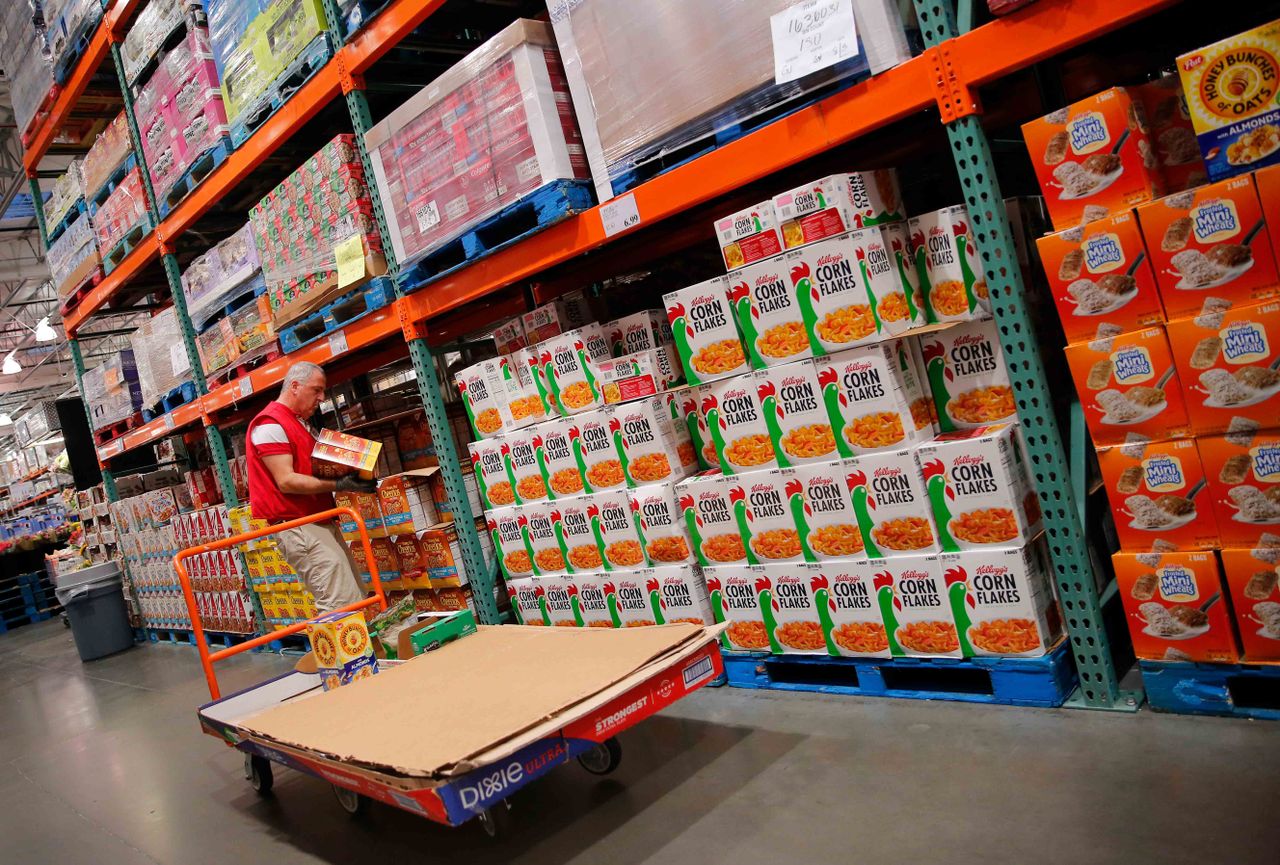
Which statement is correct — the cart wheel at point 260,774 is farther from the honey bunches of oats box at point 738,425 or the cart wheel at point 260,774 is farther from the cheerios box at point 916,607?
the cheerios box at point 916,607

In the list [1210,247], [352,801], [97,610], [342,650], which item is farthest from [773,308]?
[97,610]

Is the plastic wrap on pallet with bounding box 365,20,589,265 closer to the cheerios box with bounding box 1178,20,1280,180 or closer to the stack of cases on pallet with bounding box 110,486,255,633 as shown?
the cheerios box with bounding box 1178,20,1280,180

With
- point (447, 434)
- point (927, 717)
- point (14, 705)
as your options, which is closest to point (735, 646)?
point (927, 717)

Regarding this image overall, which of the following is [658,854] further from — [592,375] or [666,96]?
[666,96]

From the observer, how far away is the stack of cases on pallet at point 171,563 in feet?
25.6

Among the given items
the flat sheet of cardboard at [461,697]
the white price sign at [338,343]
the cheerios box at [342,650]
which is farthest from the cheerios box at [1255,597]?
the white price sign at [338,343]

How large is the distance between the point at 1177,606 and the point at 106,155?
8.46 m

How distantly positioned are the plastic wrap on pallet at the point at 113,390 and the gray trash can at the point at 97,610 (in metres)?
1.74

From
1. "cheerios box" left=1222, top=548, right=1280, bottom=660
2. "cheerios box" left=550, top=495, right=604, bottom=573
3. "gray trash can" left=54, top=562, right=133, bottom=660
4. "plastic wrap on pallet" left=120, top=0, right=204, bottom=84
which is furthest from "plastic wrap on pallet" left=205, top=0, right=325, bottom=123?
"gray trash can" left=54, top=562, right=133, bottom=660

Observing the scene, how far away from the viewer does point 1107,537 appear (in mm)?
3332

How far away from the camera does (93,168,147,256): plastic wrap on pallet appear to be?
7246 millimetres

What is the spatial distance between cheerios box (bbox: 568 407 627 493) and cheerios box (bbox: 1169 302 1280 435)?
226 centimetres

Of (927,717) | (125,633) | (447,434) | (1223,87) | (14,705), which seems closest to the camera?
(1223,87)

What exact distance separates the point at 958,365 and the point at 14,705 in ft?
28.7
